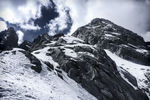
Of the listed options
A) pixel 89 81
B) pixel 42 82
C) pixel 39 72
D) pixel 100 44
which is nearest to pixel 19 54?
pixel 39 72

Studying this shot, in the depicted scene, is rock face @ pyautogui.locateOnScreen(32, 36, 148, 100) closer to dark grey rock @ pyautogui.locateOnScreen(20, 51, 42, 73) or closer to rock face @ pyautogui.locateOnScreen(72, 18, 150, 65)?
dark grey rock @ pyautogui.locateOnScreen(20, 51, 42, 73)

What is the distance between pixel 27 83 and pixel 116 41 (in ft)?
248

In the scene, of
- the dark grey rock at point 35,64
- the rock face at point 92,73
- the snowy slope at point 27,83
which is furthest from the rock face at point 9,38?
the dark grey rock at point 35,64

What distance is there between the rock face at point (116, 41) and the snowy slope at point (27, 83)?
56298mm

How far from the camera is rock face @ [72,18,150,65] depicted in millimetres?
91750

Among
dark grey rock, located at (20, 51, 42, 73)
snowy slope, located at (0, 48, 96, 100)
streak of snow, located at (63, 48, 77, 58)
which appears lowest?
snowy slope, located at (0, 48, 96, 100)

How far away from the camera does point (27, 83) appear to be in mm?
28953

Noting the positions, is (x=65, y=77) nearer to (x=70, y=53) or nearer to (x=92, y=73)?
(x=92, y=73)

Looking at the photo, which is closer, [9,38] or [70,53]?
[70,53]

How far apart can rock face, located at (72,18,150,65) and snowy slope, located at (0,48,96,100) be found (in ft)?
185

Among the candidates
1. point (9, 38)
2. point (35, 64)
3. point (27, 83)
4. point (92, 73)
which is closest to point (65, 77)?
point (92, 73)

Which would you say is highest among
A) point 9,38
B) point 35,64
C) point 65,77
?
point 9,38

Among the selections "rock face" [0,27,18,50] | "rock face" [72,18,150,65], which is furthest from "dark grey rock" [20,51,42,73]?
"rock face" [0,27,18,50]

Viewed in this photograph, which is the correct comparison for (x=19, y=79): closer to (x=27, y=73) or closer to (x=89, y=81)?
(x=27, y=73)
